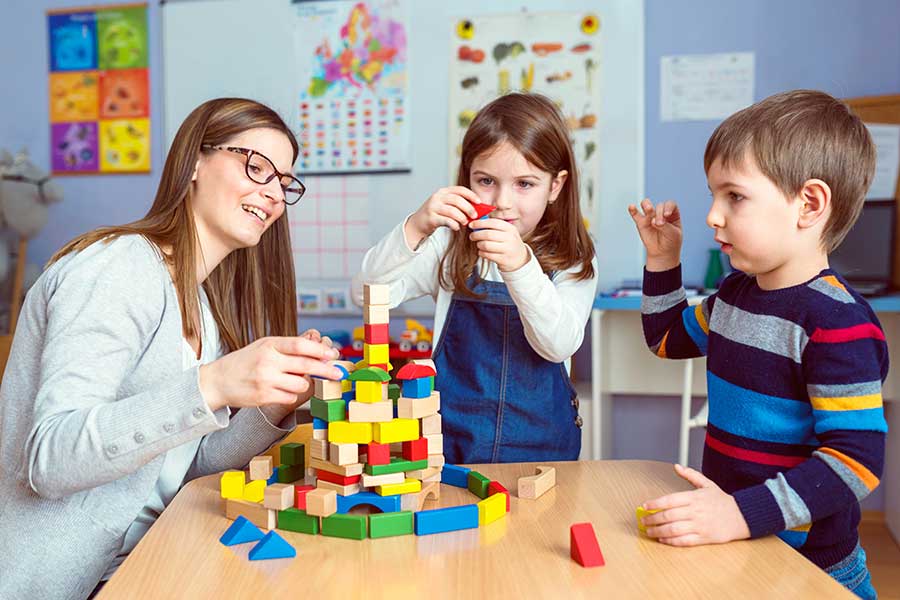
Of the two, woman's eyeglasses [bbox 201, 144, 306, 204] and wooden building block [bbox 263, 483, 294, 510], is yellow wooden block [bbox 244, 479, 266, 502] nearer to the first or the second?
wooden building block [bbox 263, 483, 294, 510]

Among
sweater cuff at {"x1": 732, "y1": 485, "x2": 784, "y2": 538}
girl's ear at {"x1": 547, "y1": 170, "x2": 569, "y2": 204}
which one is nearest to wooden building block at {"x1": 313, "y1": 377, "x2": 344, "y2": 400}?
sweater cuff at {"x1": 732, "y1": 485, "x2": 784, "y2": 538}

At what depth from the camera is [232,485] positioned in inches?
38.5

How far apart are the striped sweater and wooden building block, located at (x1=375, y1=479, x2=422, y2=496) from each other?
363 mm

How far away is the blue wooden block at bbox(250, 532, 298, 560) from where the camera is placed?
0.83 meters

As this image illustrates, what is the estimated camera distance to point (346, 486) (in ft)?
3.01

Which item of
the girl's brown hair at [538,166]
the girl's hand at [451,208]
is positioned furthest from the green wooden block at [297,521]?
the girl's brown hair at [538,166]

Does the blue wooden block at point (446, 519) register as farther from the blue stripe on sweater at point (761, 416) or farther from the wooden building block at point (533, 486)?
the blue stripe on sweater at point (761, 416)

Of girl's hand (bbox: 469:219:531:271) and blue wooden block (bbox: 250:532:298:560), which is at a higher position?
girl's hand (bbox: 469:219:531:271)

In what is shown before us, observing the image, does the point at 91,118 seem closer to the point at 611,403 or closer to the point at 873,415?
the point at 611,403

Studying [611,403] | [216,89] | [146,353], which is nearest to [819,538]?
[146,353]

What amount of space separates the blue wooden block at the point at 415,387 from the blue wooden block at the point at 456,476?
180 millimetres

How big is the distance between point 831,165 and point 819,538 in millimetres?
467

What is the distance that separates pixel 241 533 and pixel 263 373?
18 cm

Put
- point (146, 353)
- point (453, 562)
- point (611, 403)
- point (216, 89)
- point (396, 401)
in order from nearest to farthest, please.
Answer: point (453, 562) → point (396, 401) → point (146, 353) → point (611, 403) → point (216, 89)
